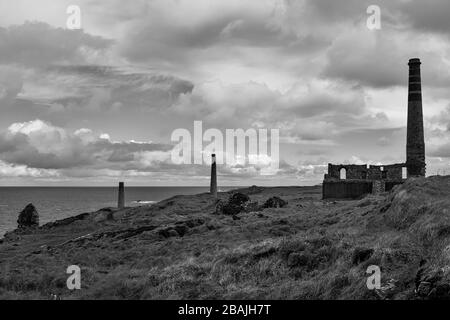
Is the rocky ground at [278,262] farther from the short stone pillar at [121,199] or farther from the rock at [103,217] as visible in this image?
the short stone pillar at [121,199]

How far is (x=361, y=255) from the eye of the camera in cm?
1491

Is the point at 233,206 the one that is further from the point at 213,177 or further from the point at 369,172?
the point at 213,177

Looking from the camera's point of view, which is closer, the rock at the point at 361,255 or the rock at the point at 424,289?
the rock at the point at 424,289

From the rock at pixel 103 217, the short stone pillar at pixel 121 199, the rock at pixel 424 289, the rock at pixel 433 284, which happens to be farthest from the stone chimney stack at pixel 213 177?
the rock at pixel 424 289

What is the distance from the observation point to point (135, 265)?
20.1 m

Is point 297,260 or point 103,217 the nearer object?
point 297,260

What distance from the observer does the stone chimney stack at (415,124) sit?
161ft

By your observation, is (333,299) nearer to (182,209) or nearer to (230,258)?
(230,258)

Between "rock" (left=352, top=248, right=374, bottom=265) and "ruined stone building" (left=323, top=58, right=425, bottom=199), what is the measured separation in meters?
32.8

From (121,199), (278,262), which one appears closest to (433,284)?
(278,262)

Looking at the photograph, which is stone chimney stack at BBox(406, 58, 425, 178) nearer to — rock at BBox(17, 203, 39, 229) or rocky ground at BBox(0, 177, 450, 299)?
rocky ground at BBox(0, 177, 450, 299)

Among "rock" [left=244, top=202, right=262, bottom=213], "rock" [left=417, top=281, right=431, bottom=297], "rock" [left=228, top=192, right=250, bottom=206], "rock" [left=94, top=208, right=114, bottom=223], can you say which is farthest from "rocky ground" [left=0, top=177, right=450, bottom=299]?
"rock" [left=94, top=208, right=114, bottom=223]

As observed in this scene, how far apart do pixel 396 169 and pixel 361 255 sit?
36.7m
